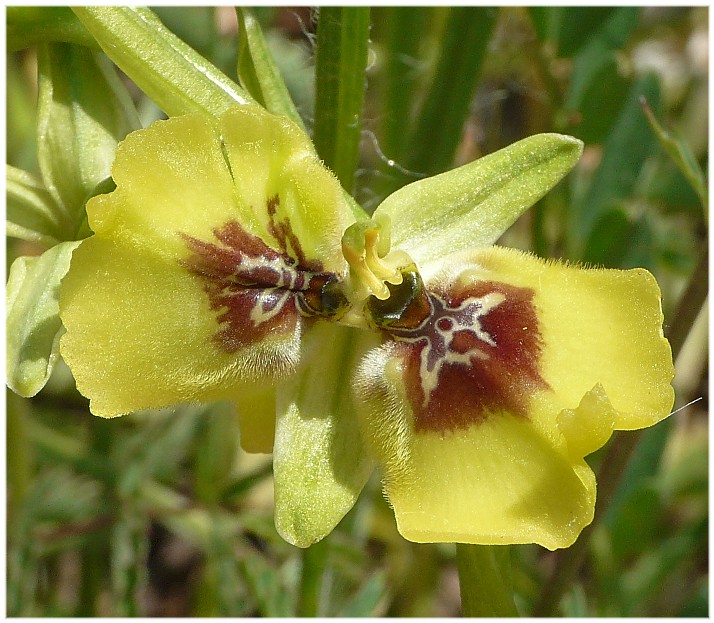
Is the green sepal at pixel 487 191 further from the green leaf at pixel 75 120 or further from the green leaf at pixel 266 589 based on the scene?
the green leaf at pixel 266 589

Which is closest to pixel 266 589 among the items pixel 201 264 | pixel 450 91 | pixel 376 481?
pixel 376 481

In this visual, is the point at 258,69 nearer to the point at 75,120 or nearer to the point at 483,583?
A: the point at 75,120

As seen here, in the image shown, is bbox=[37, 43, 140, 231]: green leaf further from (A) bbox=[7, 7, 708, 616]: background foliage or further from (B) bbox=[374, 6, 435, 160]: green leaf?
(B) bbox=[374, 6, 435, 160]: green leaf

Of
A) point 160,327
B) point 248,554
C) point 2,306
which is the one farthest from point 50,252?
point 248,554

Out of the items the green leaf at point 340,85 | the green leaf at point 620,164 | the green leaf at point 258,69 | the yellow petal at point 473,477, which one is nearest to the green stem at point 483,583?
the yellow petal at point 473,477

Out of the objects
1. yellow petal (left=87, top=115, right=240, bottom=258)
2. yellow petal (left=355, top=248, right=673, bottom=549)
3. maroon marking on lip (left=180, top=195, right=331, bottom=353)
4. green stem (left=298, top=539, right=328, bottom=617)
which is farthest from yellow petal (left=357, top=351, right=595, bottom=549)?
green stem (left=298, top=539, right=328, bottom=617)

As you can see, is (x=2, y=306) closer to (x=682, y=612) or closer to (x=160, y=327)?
(x=160, y=327)

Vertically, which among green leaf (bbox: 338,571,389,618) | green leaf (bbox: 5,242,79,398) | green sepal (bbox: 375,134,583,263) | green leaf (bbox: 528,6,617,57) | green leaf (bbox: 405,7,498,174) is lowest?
green leaf (bbox: 338,571,389,618)
